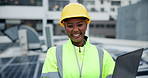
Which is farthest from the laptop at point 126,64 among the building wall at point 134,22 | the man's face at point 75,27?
the building wall at point 134,22

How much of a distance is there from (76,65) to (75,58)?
0.07 metres

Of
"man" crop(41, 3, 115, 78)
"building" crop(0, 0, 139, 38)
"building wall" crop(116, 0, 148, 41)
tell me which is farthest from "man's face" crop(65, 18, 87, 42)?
"building wall" crop(116, 0, 148, 41)

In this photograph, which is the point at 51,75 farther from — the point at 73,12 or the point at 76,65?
the point at 73,12

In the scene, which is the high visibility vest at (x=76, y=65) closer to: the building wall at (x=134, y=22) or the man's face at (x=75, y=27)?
the man's face at (x=75, y=27)

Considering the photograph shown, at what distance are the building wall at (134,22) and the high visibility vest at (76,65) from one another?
13454 mm

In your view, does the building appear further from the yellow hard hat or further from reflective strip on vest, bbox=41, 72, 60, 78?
reflective strip on vest, bbox=41, 72, 60, 78

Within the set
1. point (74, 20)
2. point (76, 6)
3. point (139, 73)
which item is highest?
point (76, 6)

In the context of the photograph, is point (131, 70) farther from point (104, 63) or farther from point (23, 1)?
point (23, 1)

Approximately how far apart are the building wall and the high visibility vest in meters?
13.5

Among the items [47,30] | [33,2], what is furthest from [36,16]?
[47,30]

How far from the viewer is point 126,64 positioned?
45.9 inches

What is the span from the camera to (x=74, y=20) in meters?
1.32

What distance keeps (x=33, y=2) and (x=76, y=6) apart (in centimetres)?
1999

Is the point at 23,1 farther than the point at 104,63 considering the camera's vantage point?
Yes
